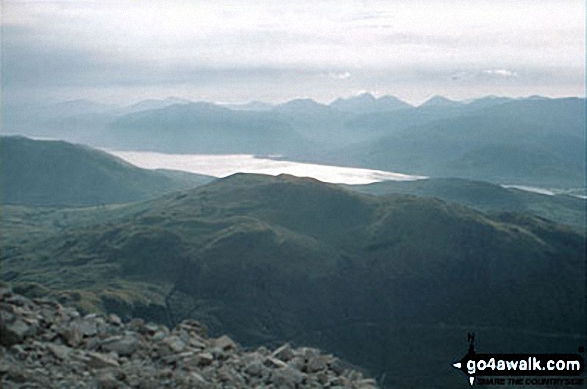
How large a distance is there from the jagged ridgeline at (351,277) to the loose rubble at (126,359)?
7892cm

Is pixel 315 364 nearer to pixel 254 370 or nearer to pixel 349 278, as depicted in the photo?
pixel 254 370

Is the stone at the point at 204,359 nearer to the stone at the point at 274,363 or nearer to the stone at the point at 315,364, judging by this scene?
the stone at the point at 274,363

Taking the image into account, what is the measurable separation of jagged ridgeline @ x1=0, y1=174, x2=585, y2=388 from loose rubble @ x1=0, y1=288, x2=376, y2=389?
7892 centimetres

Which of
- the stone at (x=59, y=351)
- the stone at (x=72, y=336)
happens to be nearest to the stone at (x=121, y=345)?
the stone at (x=72, y=336)

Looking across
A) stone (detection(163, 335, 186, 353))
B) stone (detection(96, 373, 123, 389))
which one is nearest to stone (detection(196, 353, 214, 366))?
stone (detection(163, 335, 186, 353))

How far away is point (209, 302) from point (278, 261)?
26.0 m

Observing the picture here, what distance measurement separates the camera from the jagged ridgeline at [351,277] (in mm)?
121562

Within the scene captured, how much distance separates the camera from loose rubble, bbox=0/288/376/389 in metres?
17.5

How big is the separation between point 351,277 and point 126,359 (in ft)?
439

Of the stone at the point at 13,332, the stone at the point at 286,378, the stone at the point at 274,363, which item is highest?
the stone at the point at 13,332

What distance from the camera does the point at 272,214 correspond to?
194m

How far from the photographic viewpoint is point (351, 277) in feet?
495

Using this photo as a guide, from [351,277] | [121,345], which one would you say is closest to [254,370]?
[121,345]

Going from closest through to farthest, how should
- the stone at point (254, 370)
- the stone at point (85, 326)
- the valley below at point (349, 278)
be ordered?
the stone at point (254, 370), the stone at point (85, 326), the valley below at point (349, 278)
